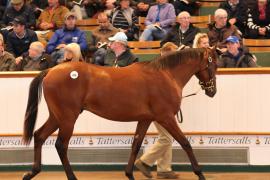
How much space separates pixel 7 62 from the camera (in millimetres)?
14305

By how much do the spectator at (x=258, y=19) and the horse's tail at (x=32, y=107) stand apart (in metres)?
5.10

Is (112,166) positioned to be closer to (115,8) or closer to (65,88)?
(65,88)

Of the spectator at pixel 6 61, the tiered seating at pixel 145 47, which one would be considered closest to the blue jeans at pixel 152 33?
the tiered seating at pixel 145 47

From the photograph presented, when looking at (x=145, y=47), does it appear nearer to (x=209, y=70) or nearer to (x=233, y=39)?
(x=233, y=39)

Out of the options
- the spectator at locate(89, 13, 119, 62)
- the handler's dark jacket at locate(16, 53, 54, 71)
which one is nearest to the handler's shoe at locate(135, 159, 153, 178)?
the handler's dark jacket at locate(16, 53, 54, 71)

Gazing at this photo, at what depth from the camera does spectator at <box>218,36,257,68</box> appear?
44.4ft

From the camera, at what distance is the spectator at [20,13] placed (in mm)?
17266

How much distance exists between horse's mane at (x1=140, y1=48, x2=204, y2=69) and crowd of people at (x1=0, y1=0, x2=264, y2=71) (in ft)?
2.64

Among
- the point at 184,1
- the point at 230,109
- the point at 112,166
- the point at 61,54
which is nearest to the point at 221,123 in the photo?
the point at 230,109

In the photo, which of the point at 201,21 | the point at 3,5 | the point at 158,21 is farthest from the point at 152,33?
the point at 3,5

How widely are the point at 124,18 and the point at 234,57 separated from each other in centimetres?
369

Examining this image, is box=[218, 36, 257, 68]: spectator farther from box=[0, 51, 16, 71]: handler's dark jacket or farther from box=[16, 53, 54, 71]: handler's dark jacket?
box=[0, 51, 16, 71]: handler's dark jacket

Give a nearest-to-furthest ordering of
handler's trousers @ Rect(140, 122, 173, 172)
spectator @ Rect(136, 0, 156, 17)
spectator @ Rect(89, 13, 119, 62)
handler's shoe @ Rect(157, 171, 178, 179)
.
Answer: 1. handler's trousers @ Rect(140, 122, 173, 172)
2. handler's shoe @ Rect(157, 171, 178, 179)
3. spectator @ Rect(89, 13, 119, 62)
4. spectator @ Rect(136, 0, 156, 17)

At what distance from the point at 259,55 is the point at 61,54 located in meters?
3.47
